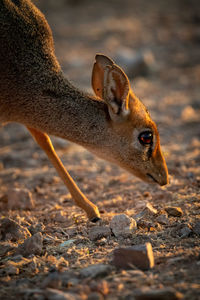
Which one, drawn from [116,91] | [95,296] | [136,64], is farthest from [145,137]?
[136,64]

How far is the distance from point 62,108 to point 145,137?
104 centimetres

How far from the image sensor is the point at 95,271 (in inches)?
119

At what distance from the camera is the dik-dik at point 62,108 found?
4.49 m

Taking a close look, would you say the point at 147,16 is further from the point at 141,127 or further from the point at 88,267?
the point at 88,267

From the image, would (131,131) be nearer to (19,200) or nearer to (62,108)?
(62,108)

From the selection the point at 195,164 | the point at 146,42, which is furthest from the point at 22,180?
the point at 146,42

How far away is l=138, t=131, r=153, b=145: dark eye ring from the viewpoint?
4.50m

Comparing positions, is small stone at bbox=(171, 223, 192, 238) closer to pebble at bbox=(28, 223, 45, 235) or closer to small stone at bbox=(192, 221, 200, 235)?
small stone at bbox=(192, 221, 200, 235)

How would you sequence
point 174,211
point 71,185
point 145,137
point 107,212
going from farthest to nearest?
point 71,185 → point 107,212 → point 145,137 → point 174,211

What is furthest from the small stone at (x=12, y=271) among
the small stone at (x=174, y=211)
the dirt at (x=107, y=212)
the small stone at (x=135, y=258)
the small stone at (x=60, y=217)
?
the small stone at (x=174, y=211)

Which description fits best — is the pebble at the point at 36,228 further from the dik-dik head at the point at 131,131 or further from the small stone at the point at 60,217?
the dik-dik head at the point at 131,131

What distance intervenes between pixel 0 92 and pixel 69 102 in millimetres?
820

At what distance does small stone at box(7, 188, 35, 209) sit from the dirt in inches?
2.4

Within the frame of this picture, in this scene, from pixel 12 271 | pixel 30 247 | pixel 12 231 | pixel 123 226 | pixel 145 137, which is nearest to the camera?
pixel 12 271
